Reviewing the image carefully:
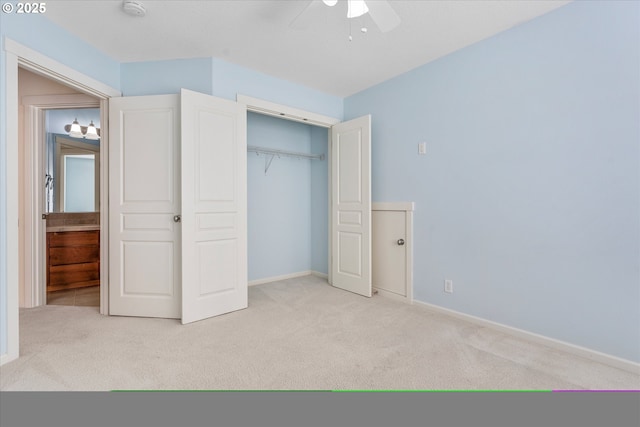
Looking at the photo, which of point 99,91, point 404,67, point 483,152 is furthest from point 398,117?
point 99,91

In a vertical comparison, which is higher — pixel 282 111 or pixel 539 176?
pixel 282 111

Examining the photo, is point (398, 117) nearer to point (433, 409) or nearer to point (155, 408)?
point (433, 409)

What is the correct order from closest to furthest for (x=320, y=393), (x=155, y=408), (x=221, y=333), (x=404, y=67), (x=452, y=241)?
1. (x=155, y=408)
2. (x=320, y=393)
3. (x=221, y=333)
4. (x=452, y=241)
5. (x=404, y=67)

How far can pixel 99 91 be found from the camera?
2.80 metres

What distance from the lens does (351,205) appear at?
3748 mm

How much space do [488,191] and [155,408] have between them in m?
2.90

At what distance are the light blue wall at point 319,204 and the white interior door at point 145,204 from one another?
2195 mm

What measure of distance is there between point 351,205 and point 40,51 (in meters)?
3.17

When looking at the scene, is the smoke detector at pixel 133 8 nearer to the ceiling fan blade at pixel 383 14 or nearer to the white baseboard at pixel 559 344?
the ceiling fan blade at pixel 383 14

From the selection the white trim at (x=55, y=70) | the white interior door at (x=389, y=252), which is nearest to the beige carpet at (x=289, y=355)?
the white interior door at (x=389, y=252)

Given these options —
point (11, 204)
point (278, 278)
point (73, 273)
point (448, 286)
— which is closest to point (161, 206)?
point (11, 204)

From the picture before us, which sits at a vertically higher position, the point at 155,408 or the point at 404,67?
the point at 404,67

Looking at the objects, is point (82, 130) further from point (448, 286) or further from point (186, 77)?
point (448, 286)

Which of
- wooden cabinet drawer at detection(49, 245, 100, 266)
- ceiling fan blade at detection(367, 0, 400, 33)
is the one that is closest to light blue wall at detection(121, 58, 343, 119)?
ceiling fan blade at detection(367, 0, 400, 33)
